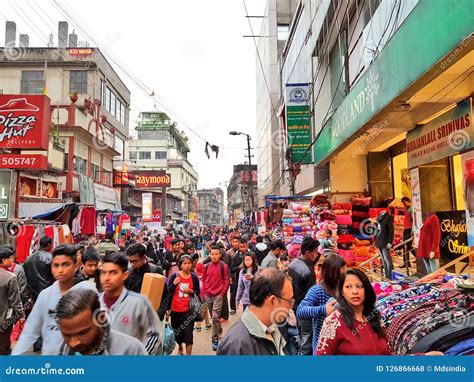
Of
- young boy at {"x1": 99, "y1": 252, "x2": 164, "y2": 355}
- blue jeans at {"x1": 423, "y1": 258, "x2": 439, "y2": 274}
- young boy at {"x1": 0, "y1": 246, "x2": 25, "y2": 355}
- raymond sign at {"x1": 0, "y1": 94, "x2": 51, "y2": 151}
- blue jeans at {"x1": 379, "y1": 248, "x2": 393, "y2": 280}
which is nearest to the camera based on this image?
young boy at {"x1": 99, "y1": 252, "x2": 164, "y2": 355}

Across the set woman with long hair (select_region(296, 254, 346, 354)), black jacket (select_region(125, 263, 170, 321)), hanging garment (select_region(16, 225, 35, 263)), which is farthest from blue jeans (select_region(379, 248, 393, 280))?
hanging garment (select_region(16, 225, 35, 263))

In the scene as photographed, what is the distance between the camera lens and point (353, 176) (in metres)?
12.7

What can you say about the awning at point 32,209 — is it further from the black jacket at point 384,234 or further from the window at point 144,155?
the window at point 144,155

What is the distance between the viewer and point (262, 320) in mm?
2070

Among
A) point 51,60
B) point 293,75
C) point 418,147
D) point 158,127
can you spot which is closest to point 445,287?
point 418,147

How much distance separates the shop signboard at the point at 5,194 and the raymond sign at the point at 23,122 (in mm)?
1364

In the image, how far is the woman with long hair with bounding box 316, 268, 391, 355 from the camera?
228cm

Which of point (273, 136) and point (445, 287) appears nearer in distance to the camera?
point (445, 287)

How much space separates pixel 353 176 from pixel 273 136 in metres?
23.7

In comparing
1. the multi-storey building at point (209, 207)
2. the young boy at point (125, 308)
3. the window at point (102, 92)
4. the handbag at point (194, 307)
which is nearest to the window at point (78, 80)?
the window at point (102, 92)

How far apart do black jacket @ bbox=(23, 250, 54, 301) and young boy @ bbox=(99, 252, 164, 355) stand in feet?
11.8

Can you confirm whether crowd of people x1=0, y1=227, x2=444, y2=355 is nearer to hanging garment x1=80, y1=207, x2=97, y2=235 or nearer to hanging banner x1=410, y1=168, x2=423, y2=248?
hanging banner x1=410, y1=168, x2=423, y2=248

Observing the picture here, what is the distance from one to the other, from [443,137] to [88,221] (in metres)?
12.3

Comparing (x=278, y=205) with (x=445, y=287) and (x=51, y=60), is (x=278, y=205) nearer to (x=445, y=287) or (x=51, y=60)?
(x=445, y=287)
